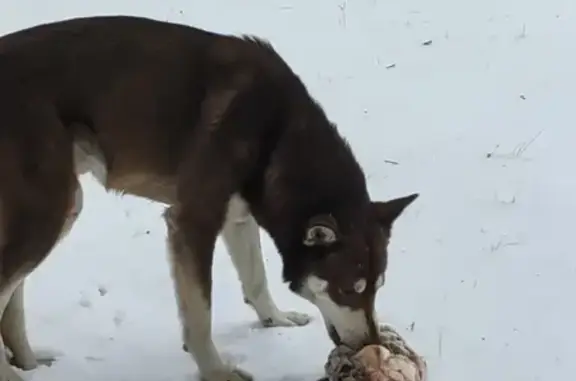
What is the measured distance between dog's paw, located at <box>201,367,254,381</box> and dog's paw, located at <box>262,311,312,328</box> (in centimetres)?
47

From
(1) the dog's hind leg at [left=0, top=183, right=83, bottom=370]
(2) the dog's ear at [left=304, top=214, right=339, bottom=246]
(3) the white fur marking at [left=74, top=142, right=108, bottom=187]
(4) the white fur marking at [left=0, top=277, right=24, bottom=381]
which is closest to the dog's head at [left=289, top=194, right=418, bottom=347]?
(2) the dog's ear at [left=304, top=214, right=339, bottom=246]

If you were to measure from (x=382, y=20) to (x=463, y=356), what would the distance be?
5.52 metres

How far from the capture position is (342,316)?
4.54 metres

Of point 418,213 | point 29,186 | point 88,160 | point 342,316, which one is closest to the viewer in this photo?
point 29,186

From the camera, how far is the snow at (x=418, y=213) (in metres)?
5.06

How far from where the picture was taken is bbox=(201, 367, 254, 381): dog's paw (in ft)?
15.6

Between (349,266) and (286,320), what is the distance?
0.97 meters

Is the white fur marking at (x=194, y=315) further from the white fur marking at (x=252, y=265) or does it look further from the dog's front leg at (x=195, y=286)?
the white fur marking at (x=252, y=265)

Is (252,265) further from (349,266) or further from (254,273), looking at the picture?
(349,266)

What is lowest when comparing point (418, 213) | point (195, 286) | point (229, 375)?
point (418, 213)

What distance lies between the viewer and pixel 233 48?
4.77 meters

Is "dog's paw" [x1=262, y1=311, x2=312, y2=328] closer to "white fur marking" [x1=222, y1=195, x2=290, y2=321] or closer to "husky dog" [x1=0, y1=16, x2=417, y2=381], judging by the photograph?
"white fur marking" [x1=222, y1=195, x2=290, y2=321]

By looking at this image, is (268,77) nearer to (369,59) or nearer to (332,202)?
(332,202)

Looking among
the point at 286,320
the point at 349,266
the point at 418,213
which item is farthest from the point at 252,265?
the point at 418,213
